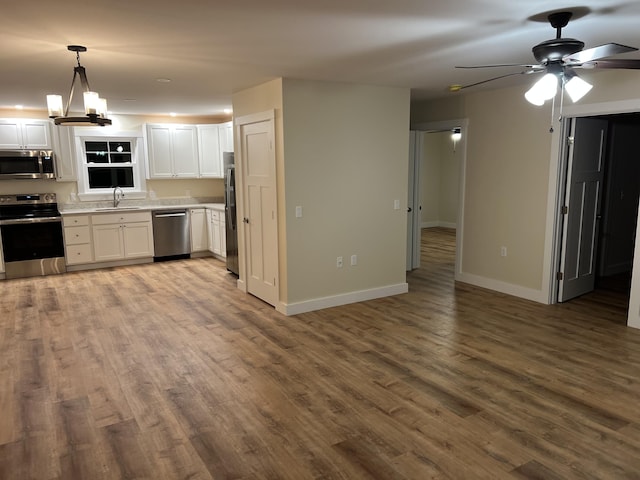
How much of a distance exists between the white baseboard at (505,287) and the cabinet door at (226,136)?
4118 millimetres

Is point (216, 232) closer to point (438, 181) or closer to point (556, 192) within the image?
point (556, 192)

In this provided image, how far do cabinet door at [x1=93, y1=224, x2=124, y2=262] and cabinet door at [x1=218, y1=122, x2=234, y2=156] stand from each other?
6.95ft

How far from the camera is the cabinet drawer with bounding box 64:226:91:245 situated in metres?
6.71

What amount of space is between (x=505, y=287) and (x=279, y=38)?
3972 mm

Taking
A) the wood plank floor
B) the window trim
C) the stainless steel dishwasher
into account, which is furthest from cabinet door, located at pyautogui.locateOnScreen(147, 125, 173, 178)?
the wood plank floor

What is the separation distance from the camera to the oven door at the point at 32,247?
635 centimetres

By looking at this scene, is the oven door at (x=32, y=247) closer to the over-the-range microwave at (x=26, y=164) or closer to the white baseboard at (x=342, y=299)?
the over-the-range microwave at (x=26, y=164)

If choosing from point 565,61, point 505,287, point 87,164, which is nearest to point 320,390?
point 565,61

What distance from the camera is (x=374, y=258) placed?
5.32 metres

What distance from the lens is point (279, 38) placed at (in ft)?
9.95

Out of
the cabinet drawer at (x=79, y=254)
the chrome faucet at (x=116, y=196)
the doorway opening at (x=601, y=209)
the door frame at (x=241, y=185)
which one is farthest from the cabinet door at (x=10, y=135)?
the doorway opening at (x=601, y=209)

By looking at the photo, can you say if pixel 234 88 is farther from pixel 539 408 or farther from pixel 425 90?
pixel 539 408

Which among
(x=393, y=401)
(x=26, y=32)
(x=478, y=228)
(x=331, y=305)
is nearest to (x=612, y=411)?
(x=393, y=401)

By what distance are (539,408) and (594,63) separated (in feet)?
6.82
